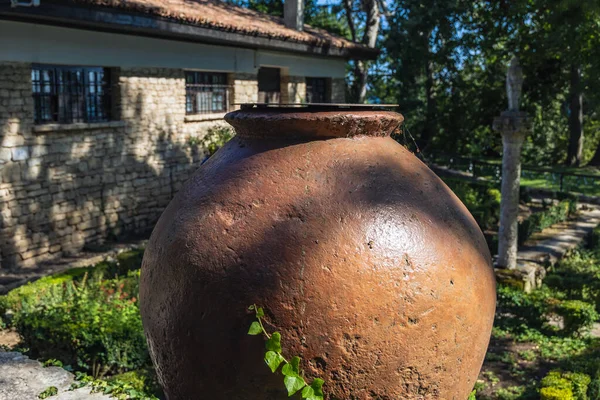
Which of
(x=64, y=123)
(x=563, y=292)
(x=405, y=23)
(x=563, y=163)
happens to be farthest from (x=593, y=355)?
(x=563, y=163)

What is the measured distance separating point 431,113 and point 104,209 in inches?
622

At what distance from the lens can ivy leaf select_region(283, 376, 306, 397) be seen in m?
2.13

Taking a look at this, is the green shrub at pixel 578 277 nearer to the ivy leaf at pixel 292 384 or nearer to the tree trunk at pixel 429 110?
the ivy leaf at pixel 292 384

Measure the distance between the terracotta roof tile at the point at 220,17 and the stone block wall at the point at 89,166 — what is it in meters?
1.29

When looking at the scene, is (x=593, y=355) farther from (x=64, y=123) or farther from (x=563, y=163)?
(x=563, y=163)

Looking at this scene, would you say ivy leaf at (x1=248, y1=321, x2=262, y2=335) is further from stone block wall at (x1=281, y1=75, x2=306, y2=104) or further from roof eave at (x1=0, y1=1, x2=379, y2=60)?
stone block wall at (x1=281, y1=75, x2=306, y2=104)

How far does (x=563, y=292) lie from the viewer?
32.0 feet

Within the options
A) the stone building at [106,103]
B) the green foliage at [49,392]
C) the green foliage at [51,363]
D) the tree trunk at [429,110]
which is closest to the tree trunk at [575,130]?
the tree trunk at [429,110]

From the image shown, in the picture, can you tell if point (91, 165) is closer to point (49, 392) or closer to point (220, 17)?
point (220, 17)

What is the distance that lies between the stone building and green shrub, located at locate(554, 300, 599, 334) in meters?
7.47

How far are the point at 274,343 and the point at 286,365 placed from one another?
3.3 inches

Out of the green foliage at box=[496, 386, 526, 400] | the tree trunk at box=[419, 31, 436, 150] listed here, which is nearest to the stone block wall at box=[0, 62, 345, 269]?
the green foliage at box=[496, 386, 526, 400]

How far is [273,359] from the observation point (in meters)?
2.15

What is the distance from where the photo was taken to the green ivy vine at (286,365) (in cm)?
214
